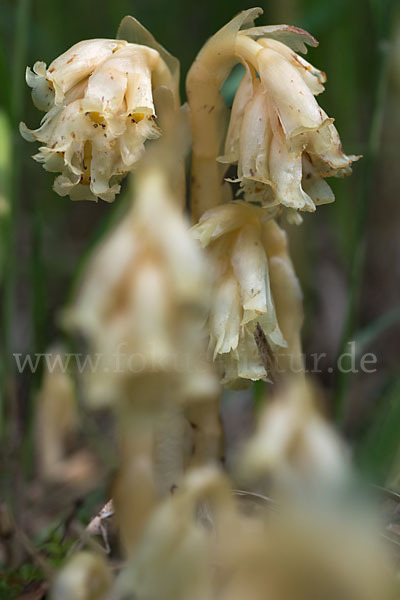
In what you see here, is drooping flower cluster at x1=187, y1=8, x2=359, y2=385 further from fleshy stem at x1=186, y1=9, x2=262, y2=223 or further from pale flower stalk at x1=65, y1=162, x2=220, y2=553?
pale flower stalk at x1=65, y1=162, x2=220, y2=553

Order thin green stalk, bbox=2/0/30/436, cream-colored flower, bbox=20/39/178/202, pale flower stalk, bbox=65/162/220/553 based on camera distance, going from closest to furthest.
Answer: pale flower stalk, bbox=65/162/220/553 → cream-colored flower, bbox=20/39/178/202 → thin green stalk, bbox=2/0/30/436

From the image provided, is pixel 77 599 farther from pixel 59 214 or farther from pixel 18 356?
pixel 59 214

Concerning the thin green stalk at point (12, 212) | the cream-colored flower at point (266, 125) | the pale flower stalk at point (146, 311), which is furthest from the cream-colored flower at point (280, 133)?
the thin green stalk at point (12, 212)

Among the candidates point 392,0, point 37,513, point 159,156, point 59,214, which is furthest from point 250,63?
point 59,214

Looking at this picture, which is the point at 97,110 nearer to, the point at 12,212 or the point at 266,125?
the point at 266,125

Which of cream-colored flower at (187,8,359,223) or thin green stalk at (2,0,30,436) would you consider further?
thin green stalk at (2,0,30,436)

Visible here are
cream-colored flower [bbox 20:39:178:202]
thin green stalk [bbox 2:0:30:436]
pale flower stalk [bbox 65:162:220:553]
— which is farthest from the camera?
thin green stalk [bbox 2:0:30:436]

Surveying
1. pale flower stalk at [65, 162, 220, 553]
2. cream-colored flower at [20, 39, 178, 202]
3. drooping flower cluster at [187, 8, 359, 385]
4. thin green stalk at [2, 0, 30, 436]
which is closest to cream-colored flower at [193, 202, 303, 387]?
drooping flower cluster at [187, 8, 359, 385]
